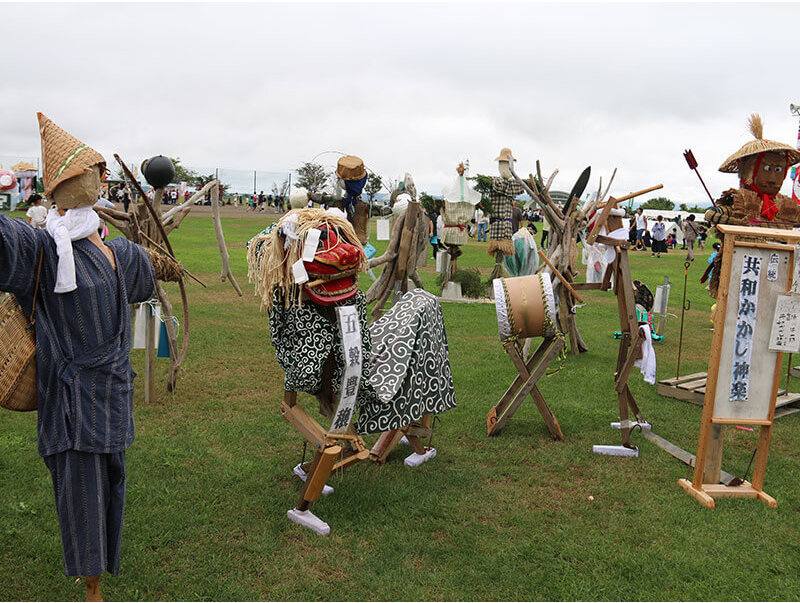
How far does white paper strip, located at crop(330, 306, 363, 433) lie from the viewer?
355 centimetres

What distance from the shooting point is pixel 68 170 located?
264 centimetres

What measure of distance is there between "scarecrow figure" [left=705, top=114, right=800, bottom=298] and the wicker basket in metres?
4.58

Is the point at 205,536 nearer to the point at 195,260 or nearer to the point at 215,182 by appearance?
the point at 215,182

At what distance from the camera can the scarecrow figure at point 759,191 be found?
15.6ft

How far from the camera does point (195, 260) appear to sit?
1591 centimetres

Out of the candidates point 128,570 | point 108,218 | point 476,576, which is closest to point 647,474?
point 476,576

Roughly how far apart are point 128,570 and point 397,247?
4904mm

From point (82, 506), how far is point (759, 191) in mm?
5009

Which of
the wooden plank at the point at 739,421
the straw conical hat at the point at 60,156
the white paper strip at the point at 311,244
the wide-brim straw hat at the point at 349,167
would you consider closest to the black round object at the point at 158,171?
the wide-brim straw hat at the point at 349,167

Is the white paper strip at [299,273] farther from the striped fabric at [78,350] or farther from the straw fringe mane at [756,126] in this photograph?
the straw fringe mane at [756,126]

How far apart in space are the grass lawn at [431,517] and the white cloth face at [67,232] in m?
1.62

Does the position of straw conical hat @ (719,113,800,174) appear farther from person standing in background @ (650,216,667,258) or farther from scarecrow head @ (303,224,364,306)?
person standing in background @ (650,216,667,258)

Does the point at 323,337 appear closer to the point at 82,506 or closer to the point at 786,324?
the point at 82,506

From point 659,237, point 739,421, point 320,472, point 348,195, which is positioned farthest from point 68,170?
point 659,237
